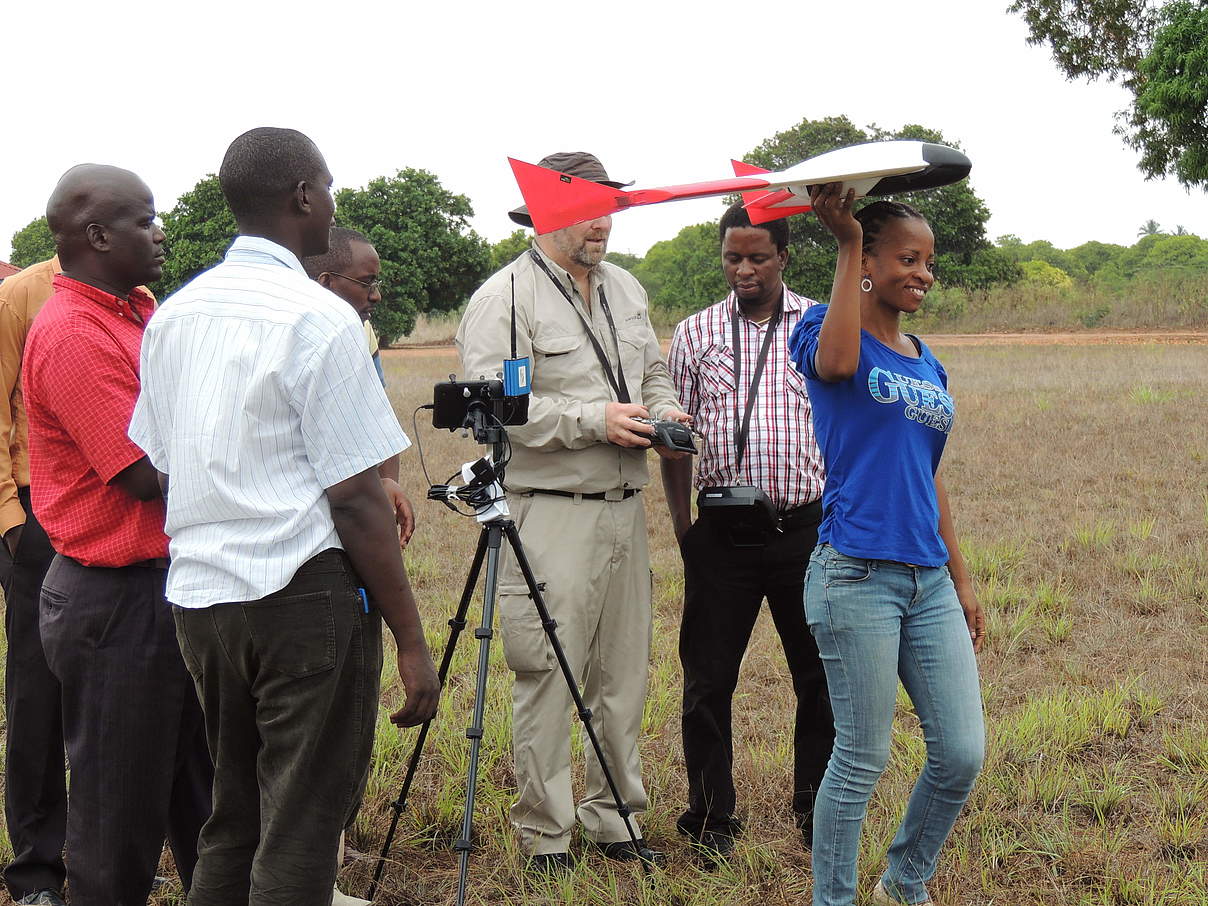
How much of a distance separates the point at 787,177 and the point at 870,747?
135 cm

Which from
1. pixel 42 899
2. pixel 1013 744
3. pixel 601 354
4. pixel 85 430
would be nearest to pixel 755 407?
pixel 601 354

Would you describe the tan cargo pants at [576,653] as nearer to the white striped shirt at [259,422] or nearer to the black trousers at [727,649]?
the black trousers at [727,649]

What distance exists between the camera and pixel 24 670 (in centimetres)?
306

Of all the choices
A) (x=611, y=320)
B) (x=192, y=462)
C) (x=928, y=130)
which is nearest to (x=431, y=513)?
(x=611, y=320)

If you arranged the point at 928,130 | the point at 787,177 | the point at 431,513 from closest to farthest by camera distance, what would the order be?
the point at 787,177 → the point at 431,513 → the point at 928,130

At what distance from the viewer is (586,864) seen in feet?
10.6

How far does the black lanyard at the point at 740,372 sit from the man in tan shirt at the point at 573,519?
0.23 meters

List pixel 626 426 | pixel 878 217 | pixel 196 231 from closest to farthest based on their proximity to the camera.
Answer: pixel 878 217 → pixel 626 426 → pixel 196 231

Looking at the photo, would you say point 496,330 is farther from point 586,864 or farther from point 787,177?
point 586,864

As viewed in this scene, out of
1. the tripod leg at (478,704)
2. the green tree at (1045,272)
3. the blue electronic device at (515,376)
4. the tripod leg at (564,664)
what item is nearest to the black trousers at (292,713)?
the tripod leg at (478,704)

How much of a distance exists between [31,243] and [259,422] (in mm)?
65045

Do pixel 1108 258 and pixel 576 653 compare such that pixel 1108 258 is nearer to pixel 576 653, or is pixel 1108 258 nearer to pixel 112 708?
pixel 576 653

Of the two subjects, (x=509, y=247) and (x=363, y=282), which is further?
(x=509, y=247)

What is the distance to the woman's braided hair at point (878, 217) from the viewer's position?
8.92ft
